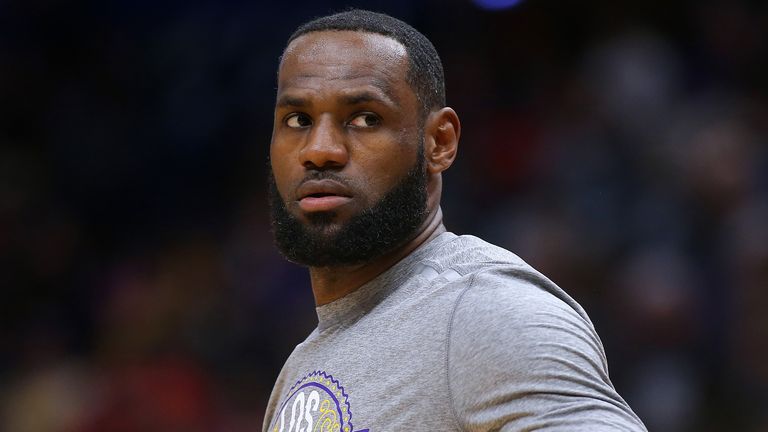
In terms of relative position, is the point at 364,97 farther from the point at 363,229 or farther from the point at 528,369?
the point at 528,369

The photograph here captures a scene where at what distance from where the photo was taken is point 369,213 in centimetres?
243

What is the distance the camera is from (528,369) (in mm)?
1872

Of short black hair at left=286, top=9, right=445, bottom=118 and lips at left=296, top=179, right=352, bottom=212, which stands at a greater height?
short black hair at left=286, top=9, right=445, bottom=118

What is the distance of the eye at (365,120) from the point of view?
2.44m

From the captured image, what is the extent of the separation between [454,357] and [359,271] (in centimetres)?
56

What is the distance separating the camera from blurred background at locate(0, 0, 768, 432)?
586 cm

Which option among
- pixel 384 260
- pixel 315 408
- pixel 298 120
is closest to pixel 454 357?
pixel 315 408

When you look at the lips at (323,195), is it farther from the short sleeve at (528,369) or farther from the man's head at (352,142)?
the short sleeve at (528,369)

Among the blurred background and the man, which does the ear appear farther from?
the blurred background

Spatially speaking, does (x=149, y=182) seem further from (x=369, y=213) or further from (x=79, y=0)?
(x=369, y=213)

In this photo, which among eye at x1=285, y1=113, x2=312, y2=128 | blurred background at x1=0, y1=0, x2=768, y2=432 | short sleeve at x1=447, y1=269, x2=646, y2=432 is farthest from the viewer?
blurred background at x1=0, y1=0, x2=768, y2=432

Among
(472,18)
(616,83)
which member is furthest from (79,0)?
(616,83)

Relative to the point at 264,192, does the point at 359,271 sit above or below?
above

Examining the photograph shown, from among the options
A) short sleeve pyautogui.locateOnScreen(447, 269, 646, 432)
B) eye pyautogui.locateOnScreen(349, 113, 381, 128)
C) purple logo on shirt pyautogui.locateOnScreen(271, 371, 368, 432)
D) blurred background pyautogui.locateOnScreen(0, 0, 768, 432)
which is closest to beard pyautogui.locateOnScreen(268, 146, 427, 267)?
eye pyautogui.locateOnScreen(349, 113, 381, 128)
